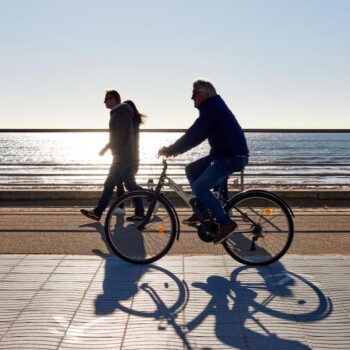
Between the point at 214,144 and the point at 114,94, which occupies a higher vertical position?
the point at 114,94

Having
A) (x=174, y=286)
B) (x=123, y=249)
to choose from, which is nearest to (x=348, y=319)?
(x=174, y=286)

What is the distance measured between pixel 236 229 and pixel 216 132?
0.90 meters

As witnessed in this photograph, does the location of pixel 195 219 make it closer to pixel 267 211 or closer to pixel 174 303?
pixel 267 211

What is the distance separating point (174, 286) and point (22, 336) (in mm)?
1448

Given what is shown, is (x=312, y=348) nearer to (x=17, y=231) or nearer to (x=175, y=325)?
(x=175, y=325)

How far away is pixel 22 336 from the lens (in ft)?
12.6

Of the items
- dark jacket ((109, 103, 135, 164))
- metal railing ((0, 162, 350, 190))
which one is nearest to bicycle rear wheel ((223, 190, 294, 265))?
metal railing ((0, 162, 350, 190))

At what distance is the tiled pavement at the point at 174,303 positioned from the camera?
12.4 feet

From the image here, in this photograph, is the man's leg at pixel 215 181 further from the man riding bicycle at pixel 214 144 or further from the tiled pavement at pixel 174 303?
the tiled pavement at pixel 174 303

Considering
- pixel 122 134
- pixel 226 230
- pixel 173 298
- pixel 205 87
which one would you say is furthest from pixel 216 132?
pixel 122 134

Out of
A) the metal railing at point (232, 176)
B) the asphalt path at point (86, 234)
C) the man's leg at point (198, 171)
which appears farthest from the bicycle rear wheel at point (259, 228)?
the metal railing at point (232, 176)

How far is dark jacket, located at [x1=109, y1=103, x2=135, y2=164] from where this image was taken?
25.3ft

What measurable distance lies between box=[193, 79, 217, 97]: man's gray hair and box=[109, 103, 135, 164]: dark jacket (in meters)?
2.38

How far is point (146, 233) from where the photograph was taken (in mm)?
6012
